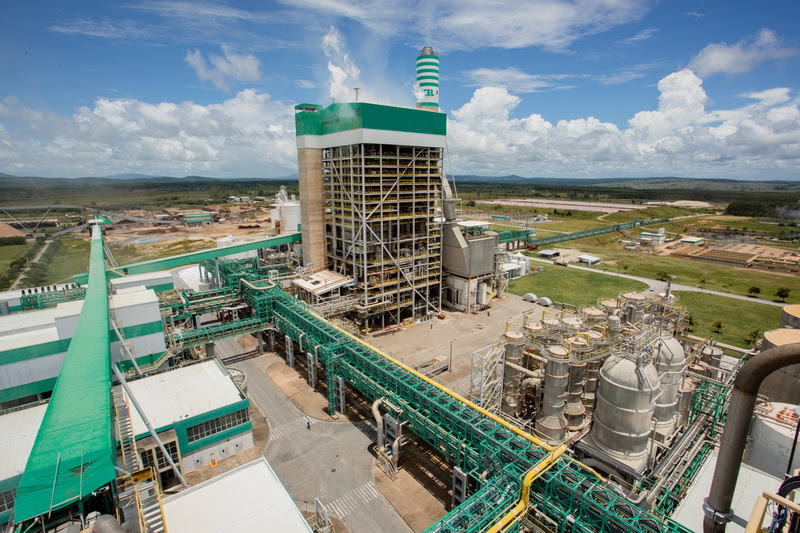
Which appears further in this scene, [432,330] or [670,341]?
[432,330]

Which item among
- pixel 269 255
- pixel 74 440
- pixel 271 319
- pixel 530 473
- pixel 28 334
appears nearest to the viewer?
pixel 74 440

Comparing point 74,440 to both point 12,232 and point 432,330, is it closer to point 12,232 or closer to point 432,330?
point 432,330

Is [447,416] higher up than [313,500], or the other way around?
[447,416]

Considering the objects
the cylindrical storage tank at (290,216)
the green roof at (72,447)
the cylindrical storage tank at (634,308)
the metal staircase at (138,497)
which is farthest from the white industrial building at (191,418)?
the cylindrical storage tank at (290,216)

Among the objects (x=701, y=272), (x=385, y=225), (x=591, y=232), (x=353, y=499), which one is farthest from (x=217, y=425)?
(x=591, y=232)

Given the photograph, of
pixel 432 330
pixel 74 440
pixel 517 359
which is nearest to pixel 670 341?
pixel 517 359

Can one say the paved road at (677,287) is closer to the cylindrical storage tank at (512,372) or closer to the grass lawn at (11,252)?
the cylindrical storage tank at (512,372)
